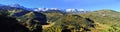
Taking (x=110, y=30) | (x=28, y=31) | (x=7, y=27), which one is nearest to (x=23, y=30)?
(x=28, y=31)

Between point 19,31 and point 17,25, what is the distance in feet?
11.6

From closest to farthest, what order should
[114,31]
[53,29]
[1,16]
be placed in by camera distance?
1. [114,31]
2. [1,16]
3. [53,29]

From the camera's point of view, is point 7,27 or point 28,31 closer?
point 7,27

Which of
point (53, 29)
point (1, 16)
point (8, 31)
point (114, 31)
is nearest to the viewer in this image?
point (114, 31)

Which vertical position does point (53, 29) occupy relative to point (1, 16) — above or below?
below

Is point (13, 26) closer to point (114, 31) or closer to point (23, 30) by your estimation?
point (23, 30)

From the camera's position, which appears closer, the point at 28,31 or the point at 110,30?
the point at 110,30

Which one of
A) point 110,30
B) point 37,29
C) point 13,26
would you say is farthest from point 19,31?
point 110,30

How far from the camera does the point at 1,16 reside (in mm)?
100562

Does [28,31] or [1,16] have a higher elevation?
[1,16]

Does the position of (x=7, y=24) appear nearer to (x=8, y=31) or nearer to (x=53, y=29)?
(x=8, y=31)

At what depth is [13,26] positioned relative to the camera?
98062mm

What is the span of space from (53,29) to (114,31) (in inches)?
1589

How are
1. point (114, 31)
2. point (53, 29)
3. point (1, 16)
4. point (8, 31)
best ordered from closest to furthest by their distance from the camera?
point (114, 31) < point (8, 31) < point (1, 16) < point (53, 29)
